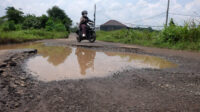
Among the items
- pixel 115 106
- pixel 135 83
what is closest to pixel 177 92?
pixel 135 83

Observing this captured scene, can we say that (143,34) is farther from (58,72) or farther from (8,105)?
(8,105)

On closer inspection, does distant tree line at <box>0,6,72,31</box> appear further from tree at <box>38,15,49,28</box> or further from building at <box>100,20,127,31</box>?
building at <box>100,20,127,31</box>

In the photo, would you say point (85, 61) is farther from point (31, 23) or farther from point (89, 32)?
point (31, 23)

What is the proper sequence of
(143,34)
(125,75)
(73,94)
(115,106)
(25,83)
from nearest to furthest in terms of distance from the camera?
(115,106) < (73,94) < (25,83) < (125,75) < (143,34)

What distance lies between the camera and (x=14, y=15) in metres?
24.1

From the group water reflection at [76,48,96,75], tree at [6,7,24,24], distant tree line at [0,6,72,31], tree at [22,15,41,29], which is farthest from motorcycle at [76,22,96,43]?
tree at [6,7,24,24]

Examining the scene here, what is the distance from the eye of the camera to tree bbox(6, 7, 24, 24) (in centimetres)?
2364

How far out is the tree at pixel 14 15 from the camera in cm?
2364

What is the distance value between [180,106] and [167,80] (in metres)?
0.99

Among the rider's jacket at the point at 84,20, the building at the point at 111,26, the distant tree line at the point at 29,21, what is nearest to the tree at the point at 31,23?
the distant tree line at the point at 29,21

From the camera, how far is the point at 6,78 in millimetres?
2504

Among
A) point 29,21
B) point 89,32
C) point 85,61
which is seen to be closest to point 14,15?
point 29,21

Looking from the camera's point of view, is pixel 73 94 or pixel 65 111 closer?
pixel 65 111

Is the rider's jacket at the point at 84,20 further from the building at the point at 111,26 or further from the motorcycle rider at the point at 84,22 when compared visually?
the building at the point at 111,26
